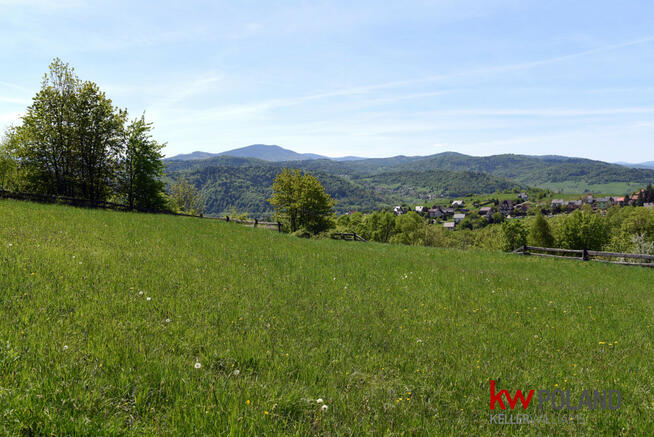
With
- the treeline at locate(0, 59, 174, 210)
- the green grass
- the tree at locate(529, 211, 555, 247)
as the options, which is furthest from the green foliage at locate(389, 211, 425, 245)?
the green grass

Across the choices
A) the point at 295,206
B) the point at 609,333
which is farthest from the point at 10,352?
the point at 295,206

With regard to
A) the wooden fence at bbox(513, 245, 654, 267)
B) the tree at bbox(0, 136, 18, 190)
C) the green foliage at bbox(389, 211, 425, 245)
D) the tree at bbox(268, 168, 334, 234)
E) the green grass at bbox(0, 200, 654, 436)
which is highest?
the tree at bbox(0, 136, 18, 190)

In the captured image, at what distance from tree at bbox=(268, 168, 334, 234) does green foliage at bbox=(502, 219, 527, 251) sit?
1887 inches

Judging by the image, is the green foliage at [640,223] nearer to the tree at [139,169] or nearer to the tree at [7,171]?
the tree at [139,169]

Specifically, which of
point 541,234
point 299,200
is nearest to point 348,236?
point 299,200

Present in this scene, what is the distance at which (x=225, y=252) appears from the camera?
13055 millimetres

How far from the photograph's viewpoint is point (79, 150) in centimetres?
3522

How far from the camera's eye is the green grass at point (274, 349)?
11.2ft

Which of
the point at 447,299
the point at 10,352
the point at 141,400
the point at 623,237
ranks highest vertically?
the point at 10,352

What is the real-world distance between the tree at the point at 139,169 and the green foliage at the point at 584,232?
2949 inches

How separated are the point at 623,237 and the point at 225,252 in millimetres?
90498

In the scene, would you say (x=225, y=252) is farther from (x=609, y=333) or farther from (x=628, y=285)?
(x=628, y=285)

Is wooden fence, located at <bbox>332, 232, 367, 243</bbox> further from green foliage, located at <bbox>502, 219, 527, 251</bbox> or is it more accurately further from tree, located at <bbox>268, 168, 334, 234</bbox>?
green foliage, located at <bbox>502, 219, 527, 251</bbox>

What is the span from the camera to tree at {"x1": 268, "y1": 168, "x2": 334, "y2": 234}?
51188 mm
